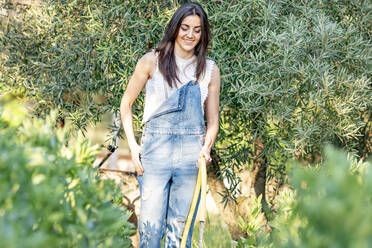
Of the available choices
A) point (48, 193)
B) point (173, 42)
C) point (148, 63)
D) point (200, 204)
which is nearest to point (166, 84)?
point (148, 63)

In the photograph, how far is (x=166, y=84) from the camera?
3.66m

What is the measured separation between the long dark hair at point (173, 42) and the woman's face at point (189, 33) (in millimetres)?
30

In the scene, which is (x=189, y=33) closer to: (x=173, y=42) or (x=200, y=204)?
(x=173, y=42)

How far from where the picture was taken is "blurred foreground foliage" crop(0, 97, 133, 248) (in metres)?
1.57

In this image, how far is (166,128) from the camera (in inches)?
140

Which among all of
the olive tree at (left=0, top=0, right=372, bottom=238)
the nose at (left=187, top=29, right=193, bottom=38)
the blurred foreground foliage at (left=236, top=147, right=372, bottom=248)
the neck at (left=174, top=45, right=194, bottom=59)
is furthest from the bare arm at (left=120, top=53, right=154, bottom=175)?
the blurred foreground foliage at (left=236, top=147, right=372, bottom=248)

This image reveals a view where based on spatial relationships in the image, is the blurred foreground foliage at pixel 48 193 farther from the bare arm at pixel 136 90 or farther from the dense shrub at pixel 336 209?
the bare arm at pixel 136 90

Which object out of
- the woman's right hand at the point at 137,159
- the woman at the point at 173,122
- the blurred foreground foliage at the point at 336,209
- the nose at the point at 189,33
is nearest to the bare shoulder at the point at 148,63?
the woman at the point at 173,122

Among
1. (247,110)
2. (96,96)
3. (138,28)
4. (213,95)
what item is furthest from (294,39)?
(96,96)

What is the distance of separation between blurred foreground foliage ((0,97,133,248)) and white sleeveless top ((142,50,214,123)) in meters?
1.52

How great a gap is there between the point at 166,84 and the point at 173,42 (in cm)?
36

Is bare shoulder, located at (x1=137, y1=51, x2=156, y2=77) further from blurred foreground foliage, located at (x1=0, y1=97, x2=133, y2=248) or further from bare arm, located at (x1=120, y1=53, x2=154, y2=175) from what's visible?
blurred foreground foliage, located at (x1=0, y1=97, x2=133, y2=248)

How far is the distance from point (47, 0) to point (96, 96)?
112cm

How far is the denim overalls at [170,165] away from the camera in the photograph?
11.5 ft
